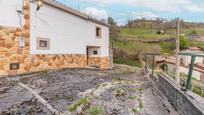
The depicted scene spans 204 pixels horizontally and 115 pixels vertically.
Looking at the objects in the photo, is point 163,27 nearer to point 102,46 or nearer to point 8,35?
point 102,46

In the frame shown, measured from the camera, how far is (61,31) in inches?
600

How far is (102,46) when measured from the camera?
74.9ft

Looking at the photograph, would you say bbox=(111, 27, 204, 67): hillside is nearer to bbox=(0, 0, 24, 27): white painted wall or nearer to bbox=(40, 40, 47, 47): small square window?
bbox=(40, 40, 47, 47): small square window

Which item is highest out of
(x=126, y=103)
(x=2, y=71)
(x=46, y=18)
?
(x=46, y=18)

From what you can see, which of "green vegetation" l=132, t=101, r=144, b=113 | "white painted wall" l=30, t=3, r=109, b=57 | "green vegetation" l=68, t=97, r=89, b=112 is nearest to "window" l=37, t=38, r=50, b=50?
"white painted wall" l=30, t=3, r=109, b=57

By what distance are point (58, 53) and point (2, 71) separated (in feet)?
14.8

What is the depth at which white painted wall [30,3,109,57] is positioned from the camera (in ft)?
41.8

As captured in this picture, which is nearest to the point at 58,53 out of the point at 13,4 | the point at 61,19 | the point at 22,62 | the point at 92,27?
the point at 61,19

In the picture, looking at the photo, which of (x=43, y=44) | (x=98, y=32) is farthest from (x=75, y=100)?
(x=98, y=32)

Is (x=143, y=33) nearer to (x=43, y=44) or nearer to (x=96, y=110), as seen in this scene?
(x=43, y=44)

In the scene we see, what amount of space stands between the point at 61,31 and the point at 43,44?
2.17m

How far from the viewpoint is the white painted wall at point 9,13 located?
10.8 meters

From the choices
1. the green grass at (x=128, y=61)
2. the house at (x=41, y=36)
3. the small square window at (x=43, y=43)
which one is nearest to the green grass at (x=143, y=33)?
the green grass at (x=128, y=61)

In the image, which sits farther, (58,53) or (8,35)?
(58,53)
